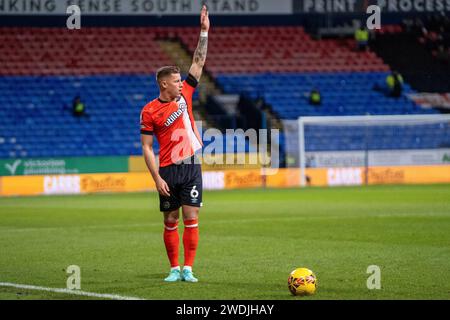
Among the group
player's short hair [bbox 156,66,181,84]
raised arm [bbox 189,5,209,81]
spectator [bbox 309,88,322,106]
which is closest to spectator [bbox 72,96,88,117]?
spectator [bbox 309,88,322,106]

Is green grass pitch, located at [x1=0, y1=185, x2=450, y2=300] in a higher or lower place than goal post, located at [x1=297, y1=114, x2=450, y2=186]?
lower

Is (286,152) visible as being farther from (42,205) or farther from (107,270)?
(107,270)

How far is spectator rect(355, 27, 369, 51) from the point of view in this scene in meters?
44.9

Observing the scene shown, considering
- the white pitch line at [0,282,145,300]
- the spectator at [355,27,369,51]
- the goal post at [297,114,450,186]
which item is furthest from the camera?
the spectator at [355,27,369,51]

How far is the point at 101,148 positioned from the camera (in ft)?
121

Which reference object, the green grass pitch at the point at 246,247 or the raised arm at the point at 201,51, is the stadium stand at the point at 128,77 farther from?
the raised arm at the point at 201,51

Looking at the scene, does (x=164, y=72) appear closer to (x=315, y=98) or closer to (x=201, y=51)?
(x=201, y=51)

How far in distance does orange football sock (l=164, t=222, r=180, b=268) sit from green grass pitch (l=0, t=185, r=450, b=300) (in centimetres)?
30

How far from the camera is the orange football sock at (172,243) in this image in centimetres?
1027

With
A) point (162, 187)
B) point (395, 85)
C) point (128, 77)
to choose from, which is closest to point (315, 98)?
point (395, 85)

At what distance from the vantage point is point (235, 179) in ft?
114

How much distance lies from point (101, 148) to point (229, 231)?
20716mm

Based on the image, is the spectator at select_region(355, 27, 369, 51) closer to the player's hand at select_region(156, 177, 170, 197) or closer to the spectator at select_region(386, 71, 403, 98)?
the spectator at select_region(386, 71, 403, 98)
